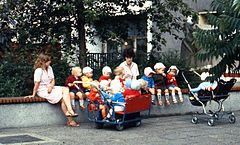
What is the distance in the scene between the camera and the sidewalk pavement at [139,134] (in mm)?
9789

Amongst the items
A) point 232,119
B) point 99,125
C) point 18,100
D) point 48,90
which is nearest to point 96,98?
point 99,125

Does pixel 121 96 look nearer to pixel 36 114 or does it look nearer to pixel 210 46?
pixel 36 114

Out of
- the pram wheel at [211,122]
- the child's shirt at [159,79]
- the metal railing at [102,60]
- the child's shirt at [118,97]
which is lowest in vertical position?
the pram wheel at [211,122]

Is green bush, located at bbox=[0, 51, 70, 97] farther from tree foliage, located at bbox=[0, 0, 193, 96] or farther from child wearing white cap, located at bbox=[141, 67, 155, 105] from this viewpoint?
child wearing white cap, located at bbox=[141, 67, 155, 105]

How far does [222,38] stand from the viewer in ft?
20.0

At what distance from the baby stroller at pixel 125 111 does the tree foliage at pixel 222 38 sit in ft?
14.5

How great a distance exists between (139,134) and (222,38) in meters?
4.97

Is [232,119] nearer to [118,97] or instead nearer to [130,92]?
[130,92]

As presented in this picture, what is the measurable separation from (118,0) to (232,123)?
461cm

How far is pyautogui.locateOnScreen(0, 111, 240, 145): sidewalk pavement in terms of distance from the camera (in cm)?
979

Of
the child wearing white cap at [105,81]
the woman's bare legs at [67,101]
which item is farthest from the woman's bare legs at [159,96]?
the woman's bare legs at [67,101]

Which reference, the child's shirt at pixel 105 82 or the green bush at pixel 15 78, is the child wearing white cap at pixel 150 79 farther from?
the green bush at pixel 15 78

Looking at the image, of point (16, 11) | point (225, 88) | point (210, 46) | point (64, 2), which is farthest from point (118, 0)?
point (210, 46)

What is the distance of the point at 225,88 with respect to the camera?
12133 millimetres
